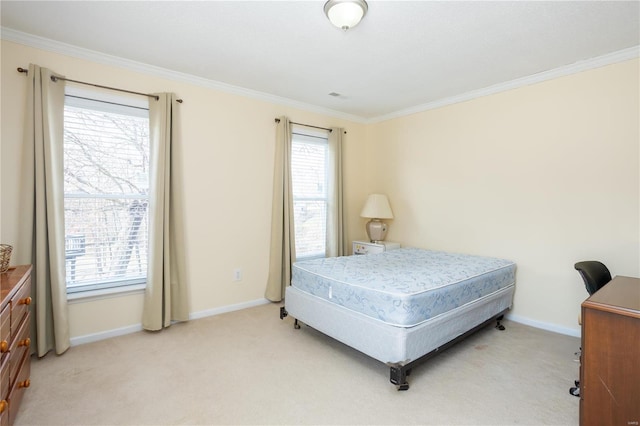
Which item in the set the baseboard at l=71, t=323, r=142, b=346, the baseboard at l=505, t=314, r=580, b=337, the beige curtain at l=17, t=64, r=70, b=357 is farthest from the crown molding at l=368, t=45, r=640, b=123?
the baseboard at l=71, t=323, r=142, b=346

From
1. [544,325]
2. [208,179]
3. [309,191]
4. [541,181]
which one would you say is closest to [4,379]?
[208,179]

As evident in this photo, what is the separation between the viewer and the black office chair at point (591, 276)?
207 cm

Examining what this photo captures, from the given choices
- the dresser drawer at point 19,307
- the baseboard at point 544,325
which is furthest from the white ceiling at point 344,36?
the baseboard at point 544,325

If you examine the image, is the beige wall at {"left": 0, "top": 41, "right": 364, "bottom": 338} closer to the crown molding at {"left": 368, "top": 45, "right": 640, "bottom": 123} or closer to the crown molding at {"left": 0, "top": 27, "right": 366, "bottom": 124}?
the crown molding at {"left": 0, "top": 27, "right": 366, "bottom": 124}

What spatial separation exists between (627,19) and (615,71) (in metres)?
0.68

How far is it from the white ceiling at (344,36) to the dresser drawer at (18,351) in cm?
203

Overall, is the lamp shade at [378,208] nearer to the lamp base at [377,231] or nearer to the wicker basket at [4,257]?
the lamp base at [377,231]

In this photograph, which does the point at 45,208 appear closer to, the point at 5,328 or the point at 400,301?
the point at 5,328

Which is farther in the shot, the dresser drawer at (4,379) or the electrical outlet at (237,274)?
the electrical outlet at (237,274)

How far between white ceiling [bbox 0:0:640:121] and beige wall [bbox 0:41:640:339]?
0.97ft

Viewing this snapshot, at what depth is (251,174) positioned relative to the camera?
3678 mm

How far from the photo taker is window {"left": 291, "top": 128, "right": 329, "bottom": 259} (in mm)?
4121

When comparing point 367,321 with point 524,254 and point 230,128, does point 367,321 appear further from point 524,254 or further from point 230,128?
point 230,128

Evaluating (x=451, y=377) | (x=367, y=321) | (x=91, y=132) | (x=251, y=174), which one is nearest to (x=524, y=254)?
(x=451, y=377)
